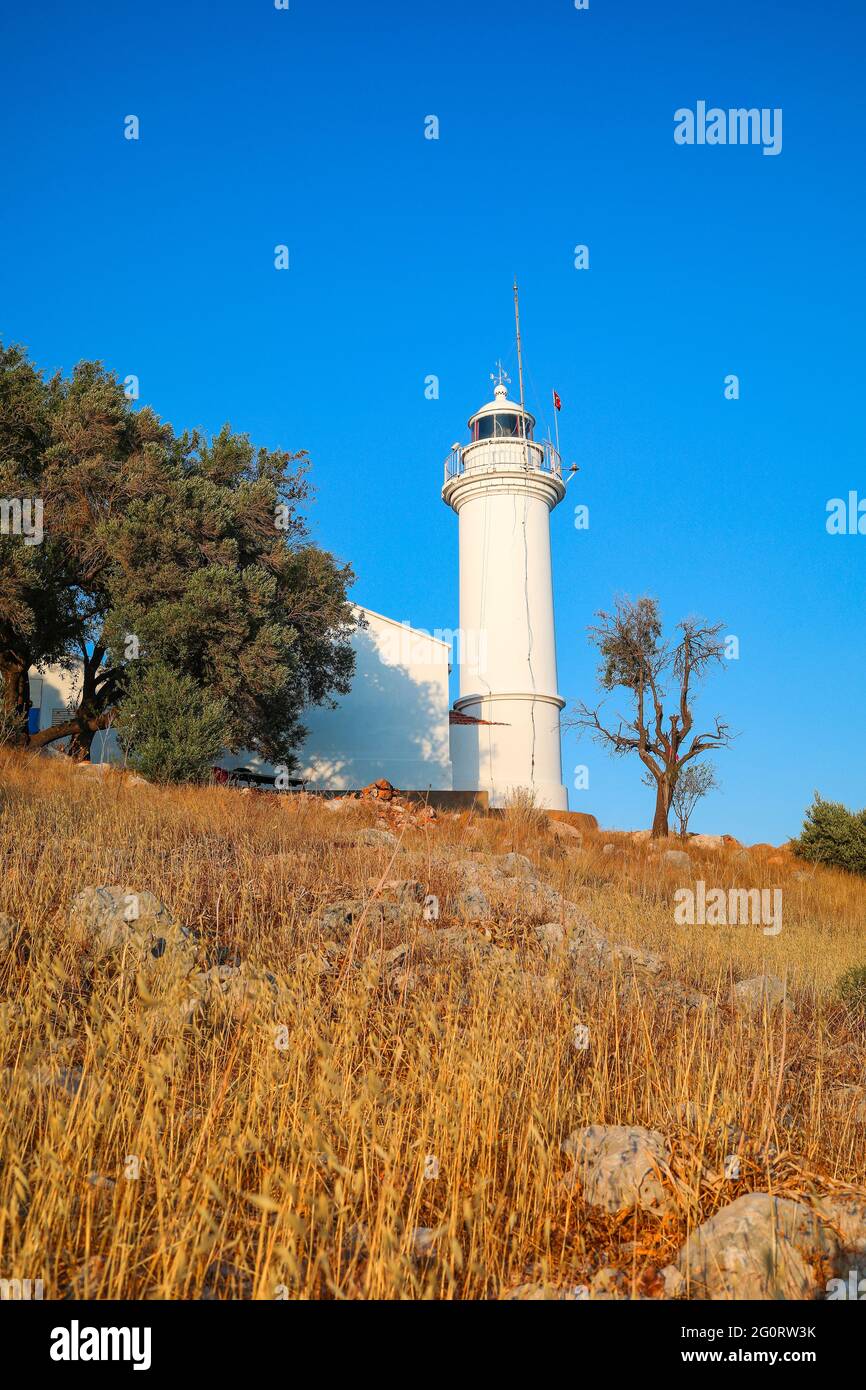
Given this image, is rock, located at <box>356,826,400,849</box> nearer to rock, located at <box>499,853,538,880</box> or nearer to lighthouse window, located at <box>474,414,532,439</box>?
rock, located at <box>499,853,538,880</box>

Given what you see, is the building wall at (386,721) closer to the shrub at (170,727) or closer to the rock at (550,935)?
the shrub at (170,727)

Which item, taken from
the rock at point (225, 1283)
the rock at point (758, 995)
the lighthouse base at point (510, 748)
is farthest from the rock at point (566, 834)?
the rock at point (225, 1283)

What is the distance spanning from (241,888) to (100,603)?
53.7 ft

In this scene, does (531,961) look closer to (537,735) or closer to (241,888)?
(241,888)

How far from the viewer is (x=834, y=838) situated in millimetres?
20969

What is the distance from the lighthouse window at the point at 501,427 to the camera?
3275 centimetres

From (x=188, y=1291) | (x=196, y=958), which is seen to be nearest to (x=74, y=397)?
(x=196, y=958)

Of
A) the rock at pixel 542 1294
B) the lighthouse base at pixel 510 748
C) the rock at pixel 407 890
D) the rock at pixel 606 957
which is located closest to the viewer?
the rock at pixel 542 1294

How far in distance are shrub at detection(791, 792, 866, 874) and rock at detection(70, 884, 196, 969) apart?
59.0 feet

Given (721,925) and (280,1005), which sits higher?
(721,925)

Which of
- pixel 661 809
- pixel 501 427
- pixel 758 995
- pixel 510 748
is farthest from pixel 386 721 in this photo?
pixel 758 995

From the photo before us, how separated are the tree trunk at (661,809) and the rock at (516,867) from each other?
43.8 ft
